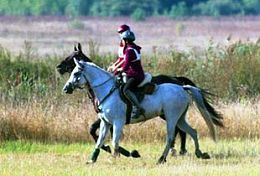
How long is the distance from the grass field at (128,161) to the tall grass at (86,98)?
48 centimetres

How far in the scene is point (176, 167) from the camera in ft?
53.1

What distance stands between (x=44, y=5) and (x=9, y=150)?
251 ft

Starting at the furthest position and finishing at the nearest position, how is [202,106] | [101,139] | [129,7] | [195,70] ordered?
1. [129,7]
2. [195,70]
3. [202,106]
4. [101,139]

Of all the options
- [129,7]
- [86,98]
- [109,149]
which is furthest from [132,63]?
[129,7]

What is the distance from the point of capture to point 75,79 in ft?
56.0

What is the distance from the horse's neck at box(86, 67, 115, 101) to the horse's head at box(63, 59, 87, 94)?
0.20 metres

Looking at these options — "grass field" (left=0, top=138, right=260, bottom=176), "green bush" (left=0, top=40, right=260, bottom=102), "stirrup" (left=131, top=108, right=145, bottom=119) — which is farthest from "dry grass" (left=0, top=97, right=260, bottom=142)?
"stirrup" (left=131, top=108, right=145, bottom=119)

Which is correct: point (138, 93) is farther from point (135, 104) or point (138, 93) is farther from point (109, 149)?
point (109, 149)

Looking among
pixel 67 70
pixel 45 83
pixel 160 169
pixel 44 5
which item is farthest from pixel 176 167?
pixel 44 5

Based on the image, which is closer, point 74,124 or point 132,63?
point 132,63

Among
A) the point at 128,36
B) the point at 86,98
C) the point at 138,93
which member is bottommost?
the point at 86,98

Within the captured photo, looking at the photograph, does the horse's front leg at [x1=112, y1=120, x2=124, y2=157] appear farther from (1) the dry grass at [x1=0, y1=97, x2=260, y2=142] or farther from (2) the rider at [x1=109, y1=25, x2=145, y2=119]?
(1) the dry grass at [x1=0, y1=97, x2=260, y2=142]

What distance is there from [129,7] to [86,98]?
2695 inches

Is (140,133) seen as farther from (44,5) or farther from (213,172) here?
(44,5)
